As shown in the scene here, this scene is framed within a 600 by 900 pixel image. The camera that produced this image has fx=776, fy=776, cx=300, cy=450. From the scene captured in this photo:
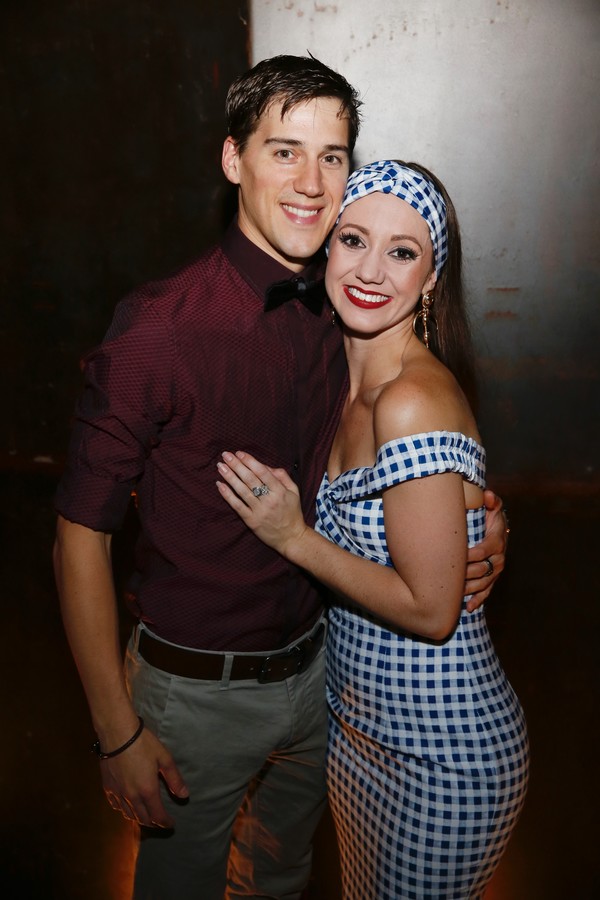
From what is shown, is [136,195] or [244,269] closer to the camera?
[244,269]

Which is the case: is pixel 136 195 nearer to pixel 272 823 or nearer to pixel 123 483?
pixel 123 483

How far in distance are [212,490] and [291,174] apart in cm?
72

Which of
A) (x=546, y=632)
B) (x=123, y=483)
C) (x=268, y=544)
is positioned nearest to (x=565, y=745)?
(x=546, y=632)

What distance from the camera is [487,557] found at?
1876mm

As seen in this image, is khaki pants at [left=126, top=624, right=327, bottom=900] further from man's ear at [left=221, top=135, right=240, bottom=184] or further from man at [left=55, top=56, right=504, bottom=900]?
man's ear at [left=221, top=135, right=240, bottom=184]

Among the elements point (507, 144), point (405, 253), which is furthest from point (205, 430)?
point (507, 144)

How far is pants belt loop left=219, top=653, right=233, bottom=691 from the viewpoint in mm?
1824

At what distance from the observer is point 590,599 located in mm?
2760

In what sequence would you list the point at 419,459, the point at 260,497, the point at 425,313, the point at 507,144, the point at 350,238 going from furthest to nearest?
the point at 507,144 < the point at 425,313 < the point at 350,238 < the point at 260,497 < the point at 419,459

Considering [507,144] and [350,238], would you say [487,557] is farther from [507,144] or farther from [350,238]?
[507,144]

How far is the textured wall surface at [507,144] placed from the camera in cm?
226

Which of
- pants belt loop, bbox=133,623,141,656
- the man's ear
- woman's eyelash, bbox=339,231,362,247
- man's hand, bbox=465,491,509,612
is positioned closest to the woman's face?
woman's eyelash, bbox=339,231,362,247

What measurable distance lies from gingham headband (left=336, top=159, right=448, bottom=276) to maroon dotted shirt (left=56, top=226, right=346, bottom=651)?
0.27 metres

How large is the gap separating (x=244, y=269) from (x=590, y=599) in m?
1.81
